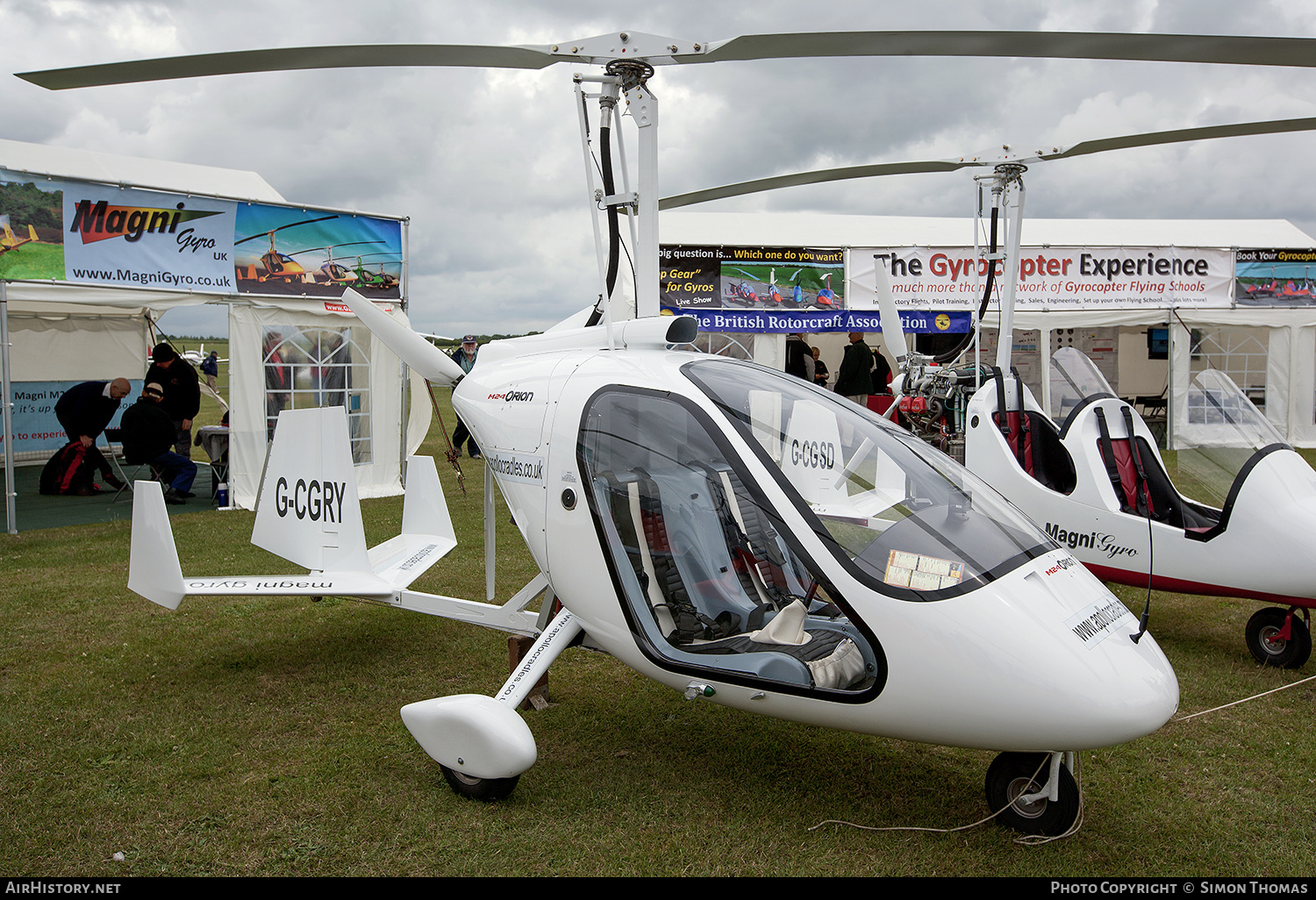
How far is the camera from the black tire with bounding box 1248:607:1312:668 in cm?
458

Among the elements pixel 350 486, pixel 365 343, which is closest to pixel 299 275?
pixel 365 343

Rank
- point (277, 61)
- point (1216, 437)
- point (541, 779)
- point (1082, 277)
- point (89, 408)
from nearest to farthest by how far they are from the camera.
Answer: point (277, 61)
point (541, 779)
point (1216, 437)
point (89, 408)
point (1082, 277)

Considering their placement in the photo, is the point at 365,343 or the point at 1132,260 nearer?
the point at 365,343

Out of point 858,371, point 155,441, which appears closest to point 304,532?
point 155,441

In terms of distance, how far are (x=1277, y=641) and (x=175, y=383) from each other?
10795 millimetres

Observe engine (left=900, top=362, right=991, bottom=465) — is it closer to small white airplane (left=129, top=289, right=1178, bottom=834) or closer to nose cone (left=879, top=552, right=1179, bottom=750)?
small white airplane (left=129, top=289, right=1178, bottom=834)

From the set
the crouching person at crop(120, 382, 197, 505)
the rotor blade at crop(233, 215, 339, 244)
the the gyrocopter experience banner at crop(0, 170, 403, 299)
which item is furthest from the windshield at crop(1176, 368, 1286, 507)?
the crouching person at crop(120, 382, 197, 505)

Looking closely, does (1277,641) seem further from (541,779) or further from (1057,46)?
(541,779)

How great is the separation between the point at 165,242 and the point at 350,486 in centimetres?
615

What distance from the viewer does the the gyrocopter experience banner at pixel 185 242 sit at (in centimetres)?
803

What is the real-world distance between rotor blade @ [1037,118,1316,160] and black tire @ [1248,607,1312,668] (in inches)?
97.6

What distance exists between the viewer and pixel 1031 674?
251cm

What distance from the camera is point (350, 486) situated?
4402 mm

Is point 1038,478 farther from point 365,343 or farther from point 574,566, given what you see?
point 365,343
